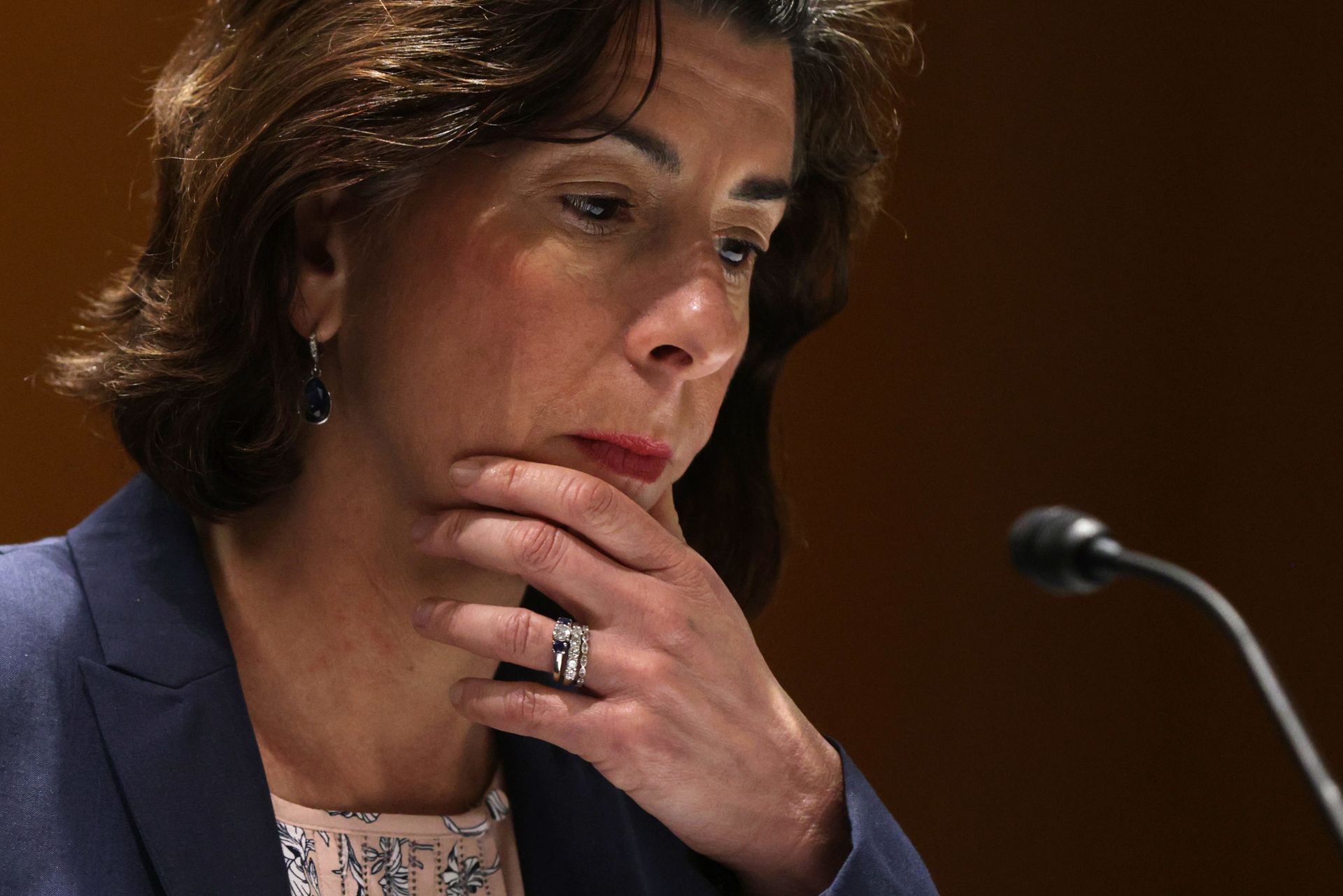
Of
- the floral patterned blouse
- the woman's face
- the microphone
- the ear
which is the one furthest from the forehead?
the floral patterned blouse

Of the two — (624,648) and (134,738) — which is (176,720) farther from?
(624,648)

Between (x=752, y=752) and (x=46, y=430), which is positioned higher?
(x=46, y=430)

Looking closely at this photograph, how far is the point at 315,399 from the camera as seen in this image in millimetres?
1333

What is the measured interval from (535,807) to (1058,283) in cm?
121

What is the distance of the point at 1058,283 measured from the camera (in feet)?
7.38

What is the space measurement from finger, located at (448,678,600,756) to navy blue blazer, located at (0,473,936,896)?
0.65 ft

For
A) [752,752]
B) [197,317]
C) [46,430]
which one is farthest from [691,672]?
[46,430]

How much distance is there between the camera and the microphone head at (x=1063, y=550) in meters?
0.98

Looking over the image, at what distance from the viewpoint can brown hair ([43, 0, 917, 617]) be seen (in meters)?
1.21

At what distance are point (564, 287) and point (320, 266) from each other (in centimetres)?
24

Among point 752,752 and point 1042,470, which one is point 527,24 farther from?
point 1042,470

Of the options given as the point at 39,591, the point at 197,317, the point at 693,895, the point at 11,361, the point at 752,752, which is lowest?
the point at 693,895

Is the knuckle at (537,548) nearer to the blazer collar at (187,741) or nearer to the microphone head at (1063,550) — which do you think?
the blazer collar at (187,741)

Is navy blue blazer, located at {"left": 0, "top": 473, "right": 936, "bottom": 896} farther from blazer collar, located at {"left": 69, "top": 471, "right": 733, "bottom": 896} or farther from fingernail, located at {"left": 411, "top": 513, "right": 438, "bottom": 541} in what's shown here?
fingernail, located at {"left": 411, "top": 513, "right": 438, "bottom": 541}
